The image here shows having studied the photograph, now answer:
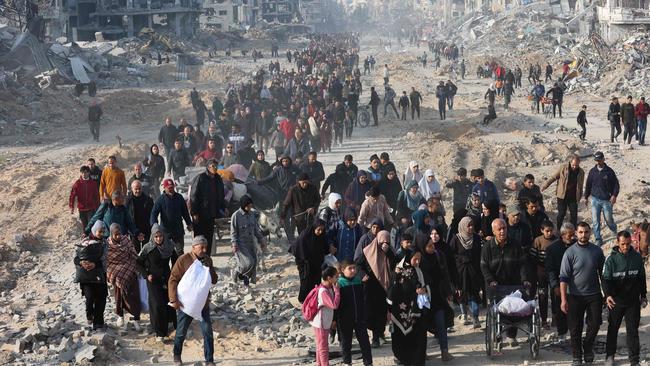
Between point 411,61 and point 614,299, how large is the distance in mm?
67819

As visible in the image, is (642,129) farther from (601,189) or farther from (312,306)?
(312,306)

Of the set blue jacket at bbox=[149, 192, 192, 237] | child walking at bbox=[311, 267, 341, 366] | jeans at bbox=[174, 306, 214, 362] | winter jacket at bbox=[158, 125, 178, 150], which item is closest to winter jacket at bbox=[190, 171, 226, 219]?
blue jacket at bbox=[149, 192, 192, 237]

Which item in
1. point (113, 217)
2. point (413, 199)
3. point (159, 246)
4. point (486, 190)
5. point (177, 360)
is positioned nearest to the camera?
point (177, 360)

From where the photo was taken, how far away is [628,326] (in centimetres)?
897

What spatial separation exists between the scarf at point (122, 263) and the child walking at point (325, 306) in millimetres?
2789

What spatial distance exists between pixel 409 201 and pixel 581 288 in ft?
14.3

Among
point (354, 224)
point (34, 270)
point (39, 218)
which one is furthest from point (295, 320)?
point (39, 218)

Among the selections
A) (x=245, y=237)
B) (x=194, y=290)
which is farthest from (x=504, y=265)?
(x=245, y=237)

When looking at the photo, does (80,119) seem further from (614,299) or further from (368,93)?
(614,299)

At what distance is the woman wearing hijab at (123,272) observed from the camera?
35.1 feet

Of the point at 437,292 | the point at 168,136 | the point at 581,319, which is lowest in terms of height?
the point at 581,319

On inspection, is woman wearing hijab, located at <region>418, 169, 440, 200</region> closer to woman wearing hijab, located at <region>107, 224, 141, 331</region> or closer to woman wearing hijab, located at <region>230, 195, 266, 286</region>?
woman wearing hijab, located at <region>230, 195, 266, 286</region>

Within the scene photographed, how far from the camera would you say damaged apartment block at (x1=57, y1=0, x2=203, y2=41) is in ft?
270

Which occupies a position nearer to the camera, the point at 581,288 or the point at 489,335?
the point at 581,288
